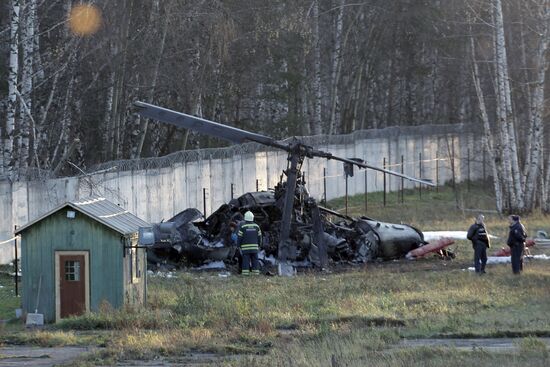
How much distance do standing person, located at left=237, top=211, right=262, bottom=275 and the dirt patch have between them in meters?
10.8

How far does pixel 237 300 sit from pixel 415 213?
24.8 m

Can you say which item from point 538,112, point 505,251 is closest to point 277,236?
point 505,251

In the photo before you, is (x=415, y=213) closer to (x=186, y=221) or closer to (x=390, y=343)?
(x=186, y=221)

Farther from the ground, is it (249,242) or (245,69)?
(245,69)

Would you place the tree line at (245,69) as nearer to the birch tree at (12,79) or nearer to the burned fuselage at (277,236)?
the birch tree at (12,79)

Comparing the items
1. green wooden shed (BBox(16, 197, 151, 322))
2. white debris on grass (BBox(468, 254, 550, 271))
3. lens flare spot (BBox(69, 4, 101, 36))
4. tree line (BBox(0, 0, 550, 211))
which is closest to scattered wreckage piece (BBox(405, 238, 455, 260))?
white debris on grass (BBox(468, 254, 550, 271))

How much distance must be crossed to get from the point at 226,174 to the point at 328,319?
2229cm

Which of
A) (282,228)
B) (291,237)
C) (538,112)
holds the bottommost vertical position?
(291,237)

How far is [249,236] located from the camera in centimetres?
3016

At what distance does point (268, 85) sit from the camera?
63.8 meters

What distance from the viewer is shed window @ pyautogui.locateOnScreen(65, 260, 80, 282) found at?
926 inches

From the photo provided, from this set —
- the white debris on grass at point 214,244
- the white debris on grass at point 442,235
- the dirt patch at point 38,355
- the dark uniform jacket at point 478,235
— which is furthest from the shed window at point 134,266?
the white debris on grass at point 442,235

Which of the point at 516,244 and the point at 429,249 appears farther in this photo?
the point at 429,249

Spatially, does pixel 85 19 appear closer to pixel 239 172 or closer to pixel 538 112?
pixel 239 172
